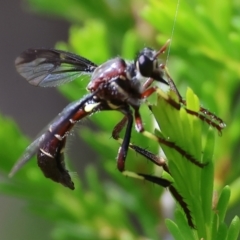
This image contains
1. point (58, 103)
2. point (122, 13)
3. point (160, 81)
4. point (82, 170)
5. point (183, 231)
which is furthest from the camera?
point (58, 103)

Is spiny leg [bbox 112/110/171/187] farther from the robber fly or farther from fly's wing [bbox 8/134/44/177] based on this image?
fly's wing [bbox 8/134/44/177]

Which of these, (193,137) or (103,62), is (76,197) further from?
(193,137)

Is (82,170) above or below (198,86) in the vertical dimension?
above

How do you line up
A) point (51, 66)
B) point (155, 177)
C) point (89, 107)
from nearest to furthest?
point (155, 177)
point (89, 107)
point (51, 66)

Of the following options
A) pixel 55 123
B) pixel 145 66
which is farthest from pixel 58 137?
pixel 145 66

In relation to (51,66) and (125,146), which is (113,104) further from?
(51,66)

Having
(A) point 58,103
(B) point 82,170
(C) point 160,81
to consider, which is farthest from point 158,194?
(A) point 58,103
